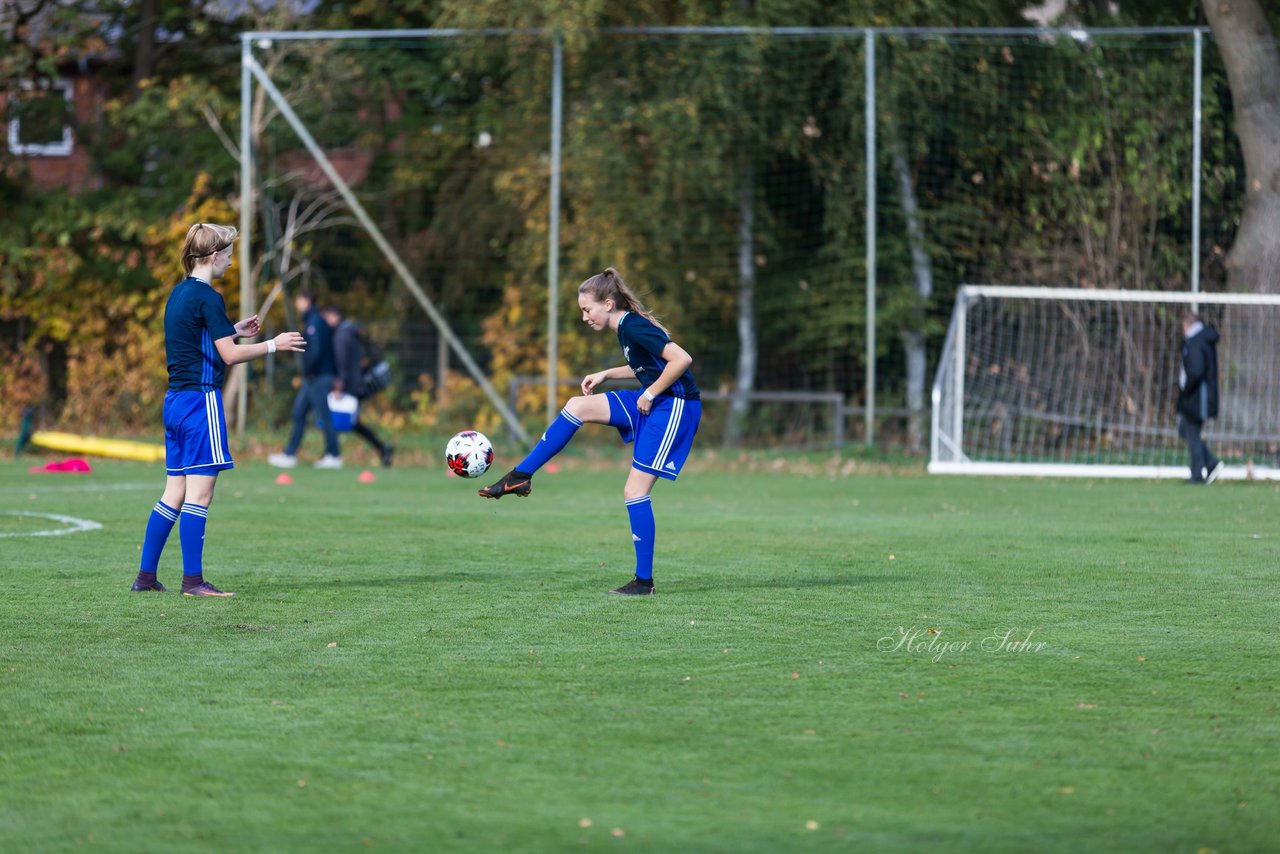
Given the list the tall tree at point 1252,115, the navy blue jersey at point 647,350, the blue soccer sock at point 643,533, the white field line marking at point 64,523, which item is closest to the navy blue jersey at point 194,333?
the navy blue jersey at point 647,350

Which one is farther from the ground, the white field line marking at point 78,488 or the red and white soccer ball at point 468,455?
the red and white soccer ball at point 468,455

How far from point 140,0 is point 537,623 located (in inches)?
885

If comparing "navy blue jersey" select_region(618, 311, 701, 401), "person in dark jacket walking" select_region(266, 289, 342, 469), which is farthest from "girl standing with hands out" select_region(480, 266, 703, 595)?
"person in dark jacket walking" select_region(266, 289, 342, 469)

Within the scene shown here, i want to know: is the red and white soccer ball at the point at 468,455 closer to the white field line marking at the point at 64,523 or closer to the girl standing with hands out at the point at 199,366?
the girl standing with hands out at the point at 199,366

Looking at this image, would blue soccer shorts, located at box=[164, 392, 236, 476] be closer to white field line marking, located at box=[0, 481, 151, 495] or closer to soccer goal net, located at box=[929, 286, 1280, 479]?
white field line marking, located at box=[0, 481, 151, 495]

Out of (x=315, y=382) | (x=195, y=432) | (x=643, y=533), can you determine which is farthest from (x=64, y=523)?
(x=315, y=382)

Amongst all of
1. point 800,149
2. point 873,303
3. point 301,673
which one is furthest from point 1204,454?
point 301,673

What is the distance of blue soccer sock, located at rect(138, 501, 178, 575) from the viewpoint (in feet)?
26.9

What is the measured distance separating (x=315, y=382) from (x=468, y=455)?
10198 millimetres

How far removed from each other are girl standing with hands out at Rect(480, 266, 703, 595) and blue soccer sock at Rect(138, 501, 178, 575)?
5.64 ft

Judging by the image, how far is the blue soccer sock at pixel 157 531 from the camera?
8203 mm

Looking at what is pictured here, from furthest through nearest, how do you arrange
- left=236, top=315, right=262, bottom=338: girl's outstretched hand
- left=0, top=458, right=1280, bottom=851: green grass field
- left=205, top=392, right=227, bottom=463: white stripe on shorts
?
1. left=236, top=315, right=262, bottom=338: girl's outstretched hand
2. left=205, top=392, right=227, bottom=463: white stripe on shorts
3. left=0, top=458, right=1280, bottom=851: green grass field

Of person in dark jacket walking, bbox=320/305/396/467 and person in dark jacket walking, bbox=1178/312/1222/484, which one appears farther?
person in dark jacket walking, bbox=320/305/396/467

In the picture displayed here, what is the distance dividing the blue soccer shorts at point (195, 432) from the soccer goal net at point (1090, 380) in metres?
11.7
